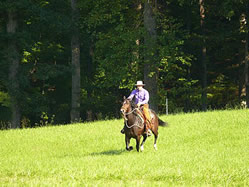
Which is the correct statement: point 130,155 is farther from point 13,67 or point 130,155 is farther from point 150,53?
point 13,67

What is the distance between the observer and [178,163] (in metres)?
12.8

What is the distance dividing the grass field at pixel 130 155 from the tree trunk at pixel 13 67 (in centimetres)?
773

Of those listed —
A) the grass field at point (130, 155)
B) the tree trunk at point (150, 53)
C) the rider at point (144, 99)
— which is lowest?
the grass field at point (130, 155)

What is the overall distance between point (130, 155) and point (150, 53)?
39.7 feet

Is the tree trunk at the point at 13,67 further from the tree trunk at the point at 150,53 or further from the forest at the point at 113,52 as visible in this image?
the tree trunk at the point at 150,53

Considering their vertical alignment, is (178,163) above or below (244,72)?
below

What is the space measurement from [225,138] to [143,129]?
4.25 metres

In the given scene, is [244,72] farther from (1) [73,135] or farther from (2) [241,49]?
(1) [73,135]

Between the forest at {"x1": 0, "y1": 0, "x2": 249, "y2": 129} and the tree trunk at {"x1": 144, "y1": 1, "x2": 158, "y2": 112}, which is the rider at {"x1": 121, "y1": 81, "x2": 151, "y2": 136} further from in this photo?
the tree trunk at {"x1": 144, "y1": 1, "x2": 158, "y2": 112}

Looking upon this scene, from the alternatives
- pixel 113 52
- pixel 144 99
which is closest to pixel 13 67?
pixel 113 52

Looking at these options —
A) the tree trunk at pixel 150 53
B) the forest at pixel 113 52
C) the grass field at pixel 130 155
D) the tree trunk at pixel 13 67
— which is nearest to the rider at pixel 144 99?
the grass field at pixel 130 155

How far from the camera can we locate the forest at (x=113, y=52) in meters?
27.3

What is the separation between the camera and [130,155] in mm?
14852

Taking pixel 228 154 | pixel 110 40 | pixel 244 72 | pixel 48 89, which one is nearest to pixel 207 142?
pixel 228 154
